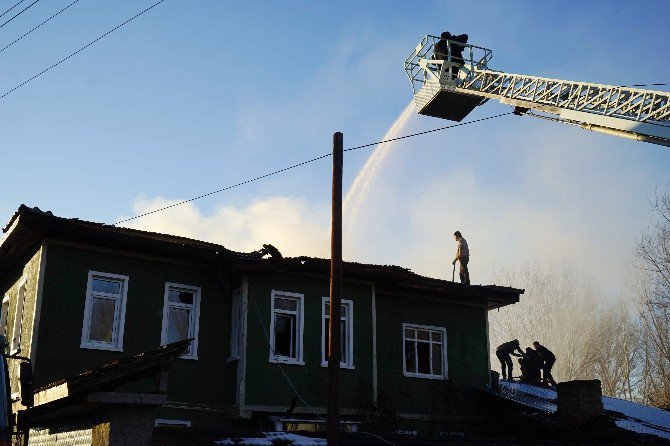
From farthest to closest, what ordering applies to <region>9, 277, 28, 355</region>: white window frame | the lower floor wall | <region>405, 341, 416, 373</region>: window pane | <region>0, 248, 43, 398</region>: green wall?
<region>405, 341, 416, 373</region>: window pane, <region>9, 277, 28, 355</region>: white window frame, <region>0, 248, 43, 398</region>: green wall, the lower floor wall

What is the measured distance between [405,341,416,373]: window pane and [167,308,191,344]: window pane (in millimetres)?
6908

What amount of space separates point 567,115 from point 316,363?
343 inches

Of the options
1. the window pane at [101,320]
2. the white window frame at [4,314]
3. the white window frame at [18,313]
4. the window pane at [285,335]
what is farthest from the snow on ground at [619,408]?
the white window frame at [4,314]

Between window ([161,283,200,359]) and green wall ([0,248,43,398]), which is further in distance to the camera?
window ([161,283,200,359])

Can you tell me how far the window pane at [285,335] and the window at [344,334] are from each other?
2.74ft

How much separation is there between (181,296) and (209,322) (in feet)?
3.21

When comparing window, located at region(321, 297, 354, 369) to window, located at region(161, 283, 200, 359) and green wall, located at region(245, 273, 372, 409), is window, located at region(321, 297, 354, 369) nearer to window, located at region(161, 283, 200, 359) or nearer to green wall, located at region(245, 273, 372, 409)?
green wall, located at region(245, 273, 372, 409)

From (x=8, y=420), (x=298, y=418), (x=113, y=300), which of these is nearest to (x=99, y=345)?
(x=113, y=300)

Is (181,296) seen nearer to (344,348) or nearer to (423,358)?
(344,348)

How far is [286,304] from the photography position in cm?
1870

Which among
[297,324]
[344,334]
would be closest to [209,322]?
[297,324]

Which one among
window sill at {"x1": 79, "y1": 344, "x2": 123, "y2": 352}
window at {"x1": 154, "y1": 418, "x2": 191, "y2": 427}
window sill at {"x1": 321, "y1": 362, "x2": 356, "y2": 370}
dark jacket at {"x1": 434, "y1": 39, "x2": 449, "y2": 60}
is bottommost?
window at {"x1": 154, "y1": 418, "x2": 191, "y2": 427}

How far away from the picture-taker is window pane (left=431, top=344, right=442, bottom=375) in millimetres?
21781

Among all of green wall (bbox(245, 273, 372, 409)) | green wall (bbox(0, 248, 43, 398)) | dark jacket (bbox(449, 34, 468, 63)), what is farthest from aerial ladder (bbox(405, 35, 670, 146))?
green wall (bbox(0, 248, 43, 398))
